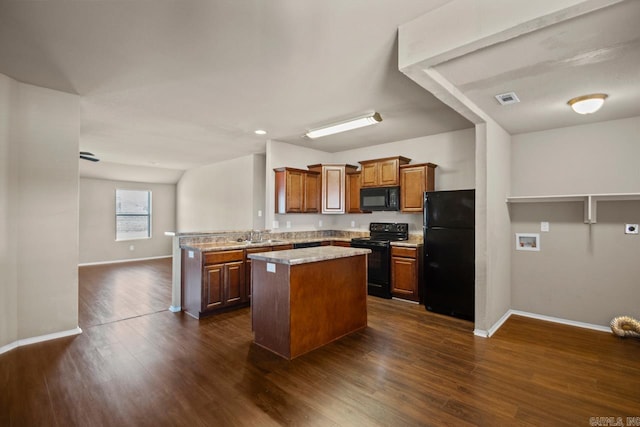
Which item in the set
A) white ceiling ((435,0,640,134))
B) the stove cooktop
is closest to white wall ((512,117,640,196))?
white ceiling ((435,0,640,134))

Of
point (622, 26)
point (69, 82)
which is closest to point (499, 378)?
point (622, 26)

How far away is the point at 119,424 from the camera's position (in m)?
1.86

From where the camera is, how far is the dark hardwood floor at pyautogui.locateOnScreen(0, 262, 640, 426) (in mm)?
1960

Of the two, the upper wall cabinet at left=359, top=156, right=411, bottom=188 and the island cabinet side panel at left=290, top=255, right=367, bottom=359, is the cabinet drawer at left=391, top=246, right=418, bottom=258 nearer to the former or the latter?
the upper wall cabinet at left=359, top=156, right=411, bottom=188

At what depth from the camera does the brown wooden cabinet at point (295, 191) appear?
5133mm

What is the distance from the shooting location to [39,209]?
3.09m

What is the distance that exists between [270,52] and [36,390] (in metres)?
3.05

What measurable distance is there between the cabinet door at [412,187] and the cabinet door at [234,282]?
262 centimetres

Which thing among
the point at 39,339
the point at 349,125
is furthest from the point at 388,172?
the point at 39,339

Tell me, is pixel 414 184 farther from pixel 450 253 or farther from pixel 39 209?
pixel 39 209

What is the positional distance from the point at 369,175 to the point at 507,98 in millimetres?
2563

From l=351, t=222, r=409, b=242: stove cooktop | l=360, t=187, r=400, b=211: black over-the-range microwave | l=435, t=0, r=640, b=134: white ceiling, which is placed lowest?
l=351, t=222, r=409, b=242: stove cooktop

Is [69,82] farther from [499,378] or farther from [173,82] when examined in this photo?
[499,378]

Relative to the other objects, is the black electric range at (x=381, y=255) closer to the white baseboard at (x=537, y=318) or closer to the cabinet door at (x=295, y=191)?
the cabinet door at (x=295, y=191)
